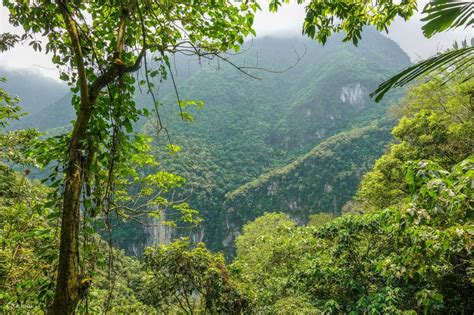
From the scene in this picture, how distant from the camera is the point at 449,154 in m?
11.5

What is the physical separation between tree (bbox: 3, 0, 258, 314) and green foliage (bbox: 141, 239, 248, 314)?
449cm

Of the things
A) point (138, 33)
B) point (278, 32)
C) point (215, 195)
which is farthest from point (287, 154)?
point (138, 33)

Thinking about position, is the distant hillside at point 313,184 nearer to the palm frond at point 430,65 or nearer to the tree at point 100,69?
the tree at point 100,69

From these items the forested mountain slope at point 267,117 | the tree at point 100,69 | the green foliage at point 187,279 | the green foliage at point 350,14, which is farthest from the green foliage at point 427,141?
the forested mountain slope at point 267,117

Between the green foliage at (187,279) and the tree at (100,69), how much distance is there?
14.7 feet

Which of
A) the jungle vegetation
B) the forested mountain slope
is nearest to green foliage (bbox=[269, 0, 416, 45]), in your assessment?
the jungle vegetation

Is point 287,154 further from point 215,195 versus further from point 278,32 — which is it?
point 278,32

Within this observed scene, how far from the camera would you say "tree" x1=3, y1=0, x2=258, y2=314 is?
148 centimetres

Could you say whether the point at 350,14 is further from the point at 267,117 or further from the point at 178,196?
the point at 267,117

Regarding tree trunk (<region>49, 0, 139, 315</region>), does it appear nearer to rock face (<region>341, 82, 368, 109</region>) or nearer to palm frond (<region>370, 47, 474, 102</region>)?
palm frond (<region>370, 47, 474, 102</region>)

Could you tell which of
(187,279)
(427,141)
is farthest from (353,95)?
(187,279)

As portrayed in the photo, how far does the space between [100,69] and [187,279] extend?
18.1ft

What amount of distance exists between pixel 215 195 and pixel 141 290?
61053 mm

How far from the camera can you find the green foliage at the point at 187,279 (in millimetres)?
6277
